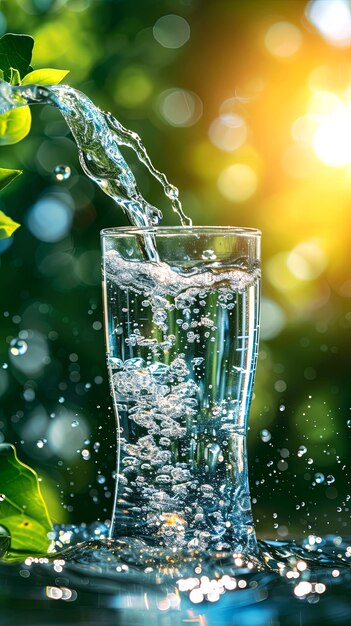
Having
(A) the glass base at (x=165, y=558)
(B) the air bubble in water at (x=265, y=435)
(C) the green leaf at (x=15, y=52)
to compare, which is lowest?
(B) the air bubble in water at (x=265, y=435)

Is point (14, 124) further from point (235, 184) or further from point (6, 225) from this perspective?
point (235, 184)

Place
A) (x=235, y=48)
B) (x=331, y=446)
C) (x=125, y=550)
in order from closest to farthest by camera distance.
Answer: (x=125, y=550), (x=331, y=446), (x=235, y=48)

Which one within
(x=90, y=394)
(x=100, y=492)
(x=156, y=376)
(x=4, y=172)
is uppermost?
(x=4, y=172)

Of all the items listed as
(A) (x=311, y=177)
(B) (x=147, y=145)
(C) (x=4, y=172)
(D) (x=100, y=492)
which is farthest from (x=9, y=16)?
(C) (x=4, y=172)

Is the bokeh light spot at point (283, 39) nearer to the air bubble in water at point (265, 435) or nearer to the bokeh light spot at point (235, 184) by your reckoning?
the bokeh light spot at point (235, 184)

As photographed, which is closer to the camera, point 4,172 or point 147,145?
point 4,172

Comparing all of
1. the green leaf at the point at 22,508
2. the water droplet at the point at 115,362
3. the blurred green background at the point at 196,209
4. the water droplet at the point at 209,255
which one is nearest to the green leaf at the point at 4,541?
the green leaf at the point at 22,508

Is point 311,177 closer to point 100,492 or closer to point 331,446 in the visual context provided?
point 331,446
